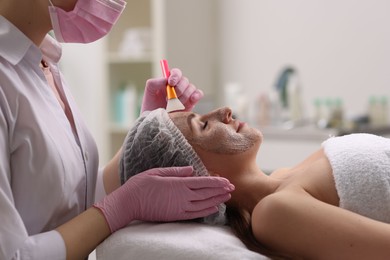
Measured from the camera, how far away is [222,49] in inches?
155

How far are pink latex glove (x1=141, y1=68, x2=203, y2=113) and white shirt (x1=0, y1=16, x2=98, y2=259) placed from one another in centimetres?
37

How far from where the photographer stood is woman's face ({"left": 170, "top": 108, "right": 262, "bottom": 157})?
146 cm

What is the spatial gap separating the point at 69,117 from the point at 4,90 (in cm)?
27

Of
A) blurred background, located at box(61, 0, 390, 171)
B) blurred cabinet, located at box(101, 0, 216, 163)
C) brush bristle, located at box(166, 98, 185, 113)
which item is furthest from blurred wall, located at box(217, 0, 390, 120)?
brush bristle, located at box(166, 98, 185, 113)

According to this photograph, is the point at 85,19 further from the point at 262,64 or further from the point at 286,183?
the point at 262,64

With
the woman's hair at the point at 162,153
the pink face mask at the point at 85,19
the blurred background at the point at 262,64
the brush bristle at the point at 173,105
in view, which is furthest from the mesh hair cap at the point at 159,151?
the blurred background at the point at 262,64

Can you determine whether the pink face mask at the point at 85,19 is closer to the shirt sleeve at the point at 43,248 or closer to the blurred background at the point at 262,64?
the shirt sleeve at the point at 43,248

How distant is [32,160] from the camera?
119 cm

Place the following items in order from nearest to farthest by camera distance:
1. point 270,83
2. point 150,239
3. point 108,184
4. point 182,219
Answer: point 150,239 → point 182,219 → point 108,184 → point 270,83

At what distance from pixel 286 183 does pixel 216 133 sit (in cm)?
22

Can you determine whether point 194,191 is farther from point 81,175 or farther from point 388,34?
point 388,34

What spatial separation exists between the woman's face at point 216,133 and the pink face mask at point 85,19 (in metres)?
0.31

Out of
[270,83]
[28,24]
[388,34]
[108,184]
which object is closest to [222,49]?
[270,83]

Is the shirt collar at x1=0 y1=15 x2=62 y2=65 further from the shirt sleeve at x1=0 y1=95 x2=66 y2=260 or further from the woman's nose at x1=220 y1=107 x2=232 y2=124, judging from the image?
the woman's nose at x1=220 y1=107 x2=232 y2=124
